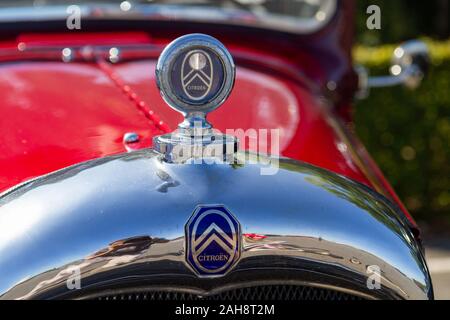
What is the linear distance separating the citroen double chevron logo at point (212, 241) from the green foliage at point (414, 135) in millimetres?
5231

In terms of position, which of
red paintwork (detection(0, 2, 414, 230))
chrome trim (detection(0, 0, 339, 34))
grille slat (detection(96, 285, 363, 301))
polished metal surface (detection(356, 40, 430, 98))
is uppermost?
polished metal surface (detection(356, 40, 430, 98))

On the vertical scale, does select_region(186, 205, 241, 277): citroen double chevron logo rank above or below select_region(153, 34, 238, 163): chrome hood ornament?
below

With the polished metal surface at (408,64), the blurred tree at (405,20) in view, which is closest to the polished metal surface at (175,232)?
the polished metal surface at (408,64)

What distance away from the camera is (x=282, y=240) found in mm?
1610

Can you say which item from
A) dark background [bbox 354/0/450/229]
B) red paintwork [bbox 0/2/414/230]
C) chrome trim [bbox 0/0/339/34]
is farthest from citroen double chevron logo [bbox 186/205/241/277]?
dark background [bbox 354/0/450/229]

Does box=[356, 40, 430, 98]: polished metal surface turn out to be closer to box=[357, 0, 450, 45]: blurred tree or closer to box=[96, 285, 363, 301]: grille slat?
box=[96, 285, 363, 301]: grille slat

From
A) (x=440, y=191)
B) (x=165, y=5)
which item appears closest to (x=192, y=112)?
(x=165, y=5)

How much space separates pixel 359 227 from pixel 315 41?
5.02 ft

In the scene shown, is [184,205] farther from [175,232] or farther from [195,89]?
[195,89]

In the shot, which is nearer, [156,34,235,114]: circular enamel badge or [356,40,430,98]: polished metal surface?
[156,34,235,114]: circular enamel badge

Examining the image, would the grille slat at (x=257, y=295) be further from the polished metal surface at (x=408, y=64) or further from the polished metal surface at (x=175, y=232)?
the polished metal surface at (x=408, y=64)

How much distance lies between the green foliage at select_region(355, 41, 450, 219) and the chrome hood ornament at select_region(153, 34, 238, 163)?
16.7ft

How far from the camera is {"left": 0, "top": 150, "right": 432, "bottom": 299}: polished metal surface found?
1539 millimetres
